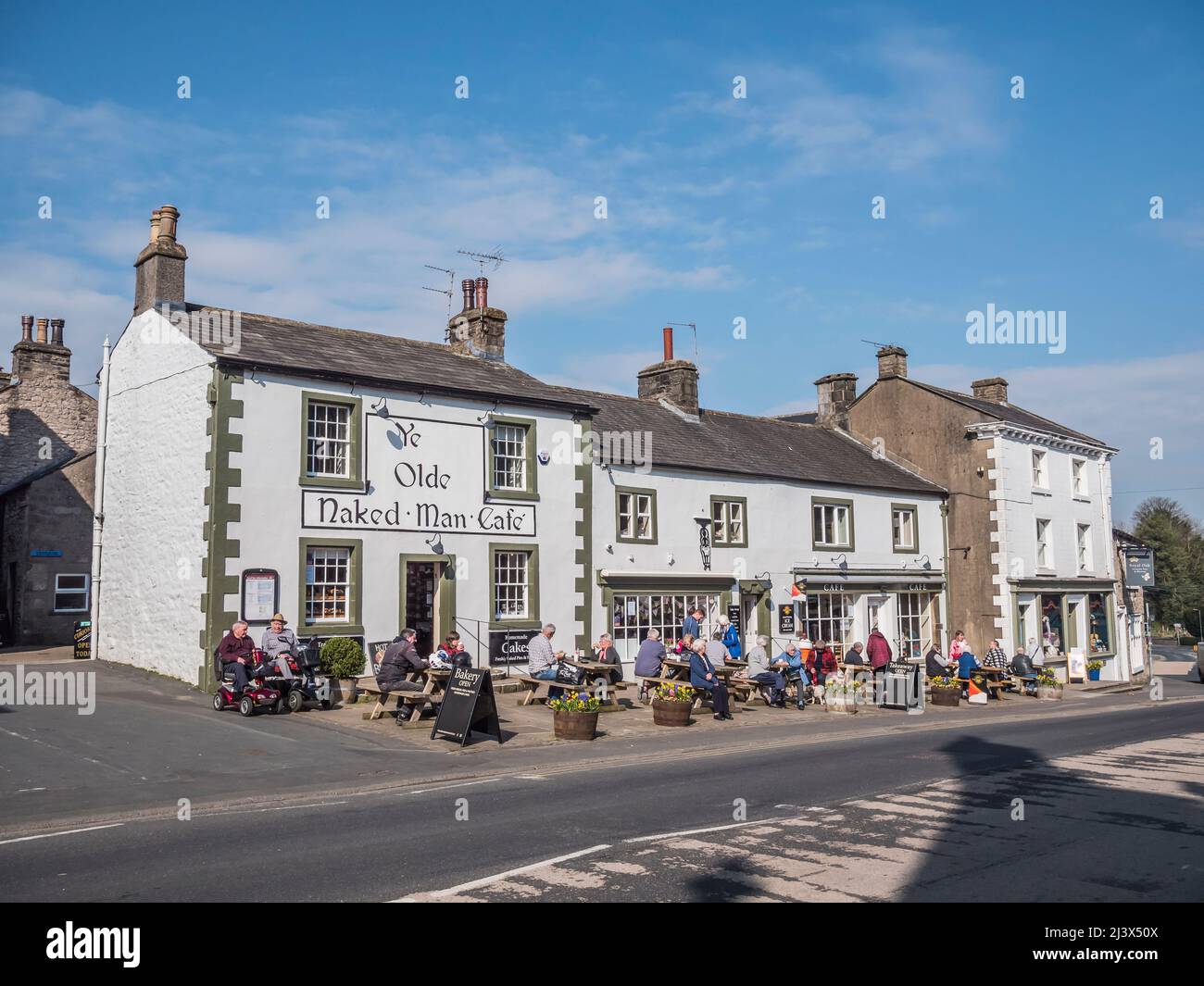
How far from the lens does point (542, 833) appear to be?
9133 mm

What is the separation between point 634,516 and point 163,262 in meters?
12.0

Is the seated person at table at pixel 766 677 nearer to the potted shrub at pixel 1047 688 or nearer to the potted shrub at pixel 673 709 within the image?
the potted shrub at pixel 673 709

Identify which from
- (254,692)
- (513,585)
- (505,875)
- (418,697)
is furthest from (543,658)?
(505,875)

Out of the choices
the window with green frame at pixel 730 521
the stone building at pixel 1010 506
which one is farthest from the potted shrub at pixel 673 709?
the stone building at pixel 1010 506

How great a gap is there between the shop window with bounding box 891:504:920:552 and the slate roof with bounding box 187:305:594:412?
13.3m

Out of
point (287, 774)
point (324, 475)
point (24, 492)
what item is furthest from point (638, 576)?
point (24, 492)

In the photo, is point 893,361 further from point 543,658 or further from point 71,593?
point 71,593

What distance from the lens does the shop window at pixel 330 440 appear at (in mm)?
19906

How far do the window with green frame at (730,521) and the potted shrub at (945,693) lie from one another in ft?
19.9

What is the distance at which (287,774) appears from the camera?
12555 millimetres

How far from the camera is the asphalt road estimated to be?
7.26 metres

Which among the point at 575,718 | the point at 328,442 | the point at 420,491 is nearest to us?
the point at 575,718

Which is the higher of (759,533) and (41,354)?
(41,354)

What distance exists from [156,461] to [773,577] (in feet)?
52.6
